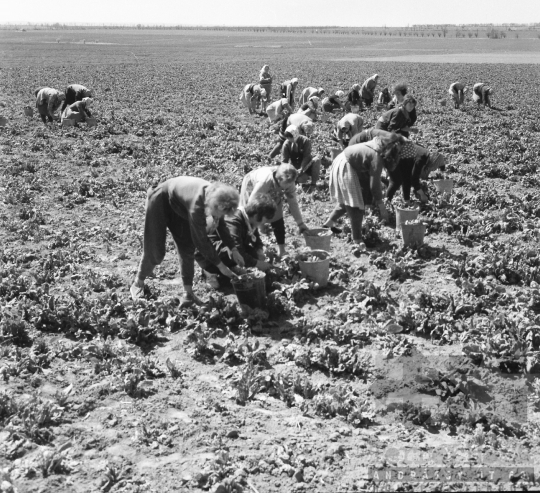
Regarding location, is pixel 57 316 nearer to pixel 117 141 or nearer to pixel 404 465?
pixel 404 465

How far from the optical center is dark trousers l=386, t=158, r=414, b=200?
8.85m

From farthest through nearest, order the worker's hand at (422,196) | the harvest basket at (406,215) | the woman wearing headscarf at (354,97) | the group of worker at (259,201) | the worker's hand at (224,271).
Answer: the woman wearing headscarf at (354,97), the worker's hand at (422,196), the harvest basket at (406,215), the worker's hand at (224,271), the group of worker at (259,201)

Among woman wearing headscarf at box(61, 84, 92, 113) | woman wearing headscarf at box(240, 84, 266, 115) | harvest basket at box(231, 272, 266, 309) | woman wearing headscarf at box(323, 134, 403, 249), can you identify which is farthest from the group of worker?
woman wearing headscarf at box(240, 84, 266, 115)

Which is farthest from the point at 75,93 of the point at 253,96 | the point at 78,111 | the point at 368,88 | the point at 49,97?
the point at 368,88

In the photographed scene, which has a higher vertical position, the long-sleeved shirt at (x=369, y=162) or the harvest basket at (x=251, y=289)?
the long-sleeved shirt at (x=369, y=162)

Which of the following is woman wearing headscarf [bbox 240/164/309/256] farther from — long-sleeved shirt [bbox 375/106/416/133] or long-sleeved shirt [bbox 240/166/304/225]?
long-sleeved shirt [bbox 375/106/416/133]

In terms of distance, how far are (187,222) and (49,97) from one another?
12.2 m

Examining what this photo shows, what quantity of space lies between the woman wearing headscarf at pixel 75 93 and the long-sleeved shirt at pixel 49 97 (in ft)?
0.84

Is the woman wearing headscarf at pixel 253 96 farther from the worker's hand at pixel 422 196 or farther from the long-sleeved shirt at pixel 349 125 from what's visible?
the worker's hand at pixel 422 196

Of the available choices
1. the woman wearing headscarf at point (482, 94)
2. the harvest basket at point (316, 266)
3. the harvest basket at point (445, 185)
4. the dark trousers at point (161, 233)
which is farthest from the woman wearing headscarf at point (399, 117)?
the woman wearing headscarf at point (482, 94)

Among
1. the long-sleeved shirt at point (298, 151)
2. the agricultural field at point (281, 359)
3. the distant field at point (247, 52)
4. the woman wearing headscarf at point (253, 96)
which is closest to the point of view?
the agricultural field at point (281, 359)

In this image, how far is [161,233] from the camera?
239 inches

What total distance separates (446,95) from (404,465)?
21745 millimetres

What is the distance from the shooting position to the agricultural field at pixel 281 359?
154 inches
